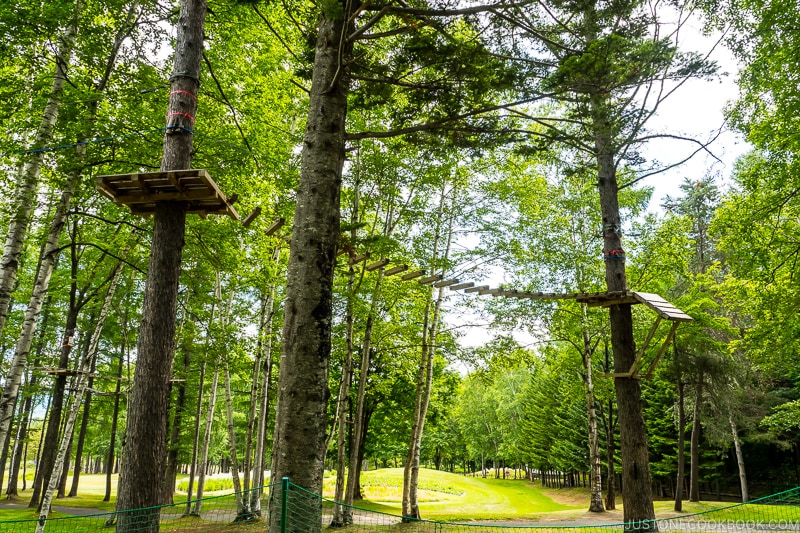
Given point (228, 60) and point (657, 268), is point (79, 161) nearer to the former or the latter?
point (228, 60)

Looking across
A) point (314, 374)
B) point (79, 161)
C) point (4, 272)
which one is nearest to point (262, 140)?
point (79, 161)

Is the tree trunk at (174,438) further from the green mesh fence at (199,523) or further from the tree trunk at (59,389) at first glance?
the tree trunk at (59,389)

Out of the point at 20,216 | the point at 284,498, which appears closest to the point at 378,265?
the point at 284,498

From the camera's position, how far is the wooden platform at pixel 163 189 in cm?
480

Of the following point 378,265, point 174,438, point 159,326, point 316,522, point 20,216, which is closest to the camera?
point 316,522

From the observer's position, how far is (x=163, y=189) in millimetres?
5145

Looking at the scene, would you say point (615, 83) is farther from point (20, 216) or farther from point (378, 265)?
point (20, 216)

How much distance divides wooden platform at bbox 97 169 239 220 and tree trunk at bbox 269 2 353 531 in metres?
1.02

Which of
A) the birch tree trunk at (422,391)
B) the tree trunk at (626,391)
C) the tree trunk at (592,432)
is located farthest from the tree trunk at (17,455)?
the tree trunk at (626,391)

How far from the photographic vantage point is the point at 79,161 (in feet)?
26.8

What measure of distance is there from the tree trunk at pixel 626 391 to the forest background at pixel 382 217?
0.70 m

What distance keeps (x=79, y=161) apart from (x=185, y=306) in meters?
9.70

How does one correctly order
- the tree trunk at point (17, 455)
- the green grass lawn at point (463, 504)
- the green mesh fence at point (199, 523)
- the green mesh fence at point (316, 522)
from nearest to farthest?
the green mesh fence at point (316, 522) → the green mesh fence at point (199, 523) → the green grass lawn at point (463, 504) → the tree trunk at point (17, 455)

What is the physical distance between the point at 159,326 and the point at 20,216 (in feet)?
13.7
